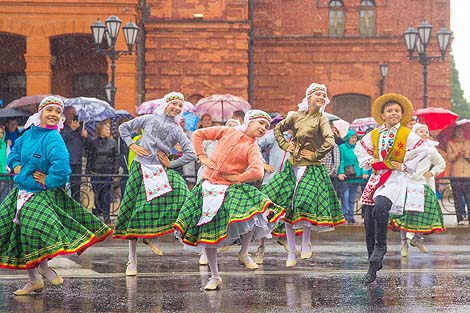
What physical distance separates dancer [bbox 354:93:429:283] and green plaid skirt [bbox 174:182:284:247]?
3.63 feet

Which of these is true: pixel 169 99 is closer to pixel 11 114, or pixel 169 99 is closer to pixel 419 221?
pixel 419 221

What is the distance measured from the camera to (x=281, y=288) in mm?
9797

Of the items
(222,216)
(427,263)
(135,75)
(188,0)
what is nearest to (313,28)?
(188,0)

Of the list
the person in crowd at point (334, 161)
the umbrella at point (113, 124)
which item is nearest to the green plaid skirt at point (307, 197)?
the person in crowd at point (334, 161)

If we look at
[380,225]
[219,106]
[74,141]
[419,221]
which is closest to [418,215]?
[419,221]

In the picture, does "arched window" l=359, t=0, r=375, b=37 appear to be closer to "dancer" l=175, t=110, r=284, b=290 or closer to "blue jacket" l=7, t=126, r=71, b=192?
"dancer" l=175, t=110, r=284, b=290

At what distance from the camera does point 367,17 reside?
128ft

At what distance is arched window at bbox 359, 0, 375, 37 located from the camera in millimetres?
38906

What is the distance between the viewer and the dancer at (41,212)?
9.16 m

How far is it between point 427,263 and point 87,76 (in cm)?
2525

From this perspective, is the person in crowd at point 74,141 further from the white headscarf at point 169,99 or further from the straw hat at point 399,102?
the straw hat at point 399,102

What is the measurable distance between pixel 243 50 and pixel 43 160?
83.9ft

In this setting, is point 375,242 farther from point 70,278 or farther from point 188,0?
point 188,0

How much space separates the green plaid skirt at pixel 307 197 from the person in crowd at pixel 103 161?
557cm
